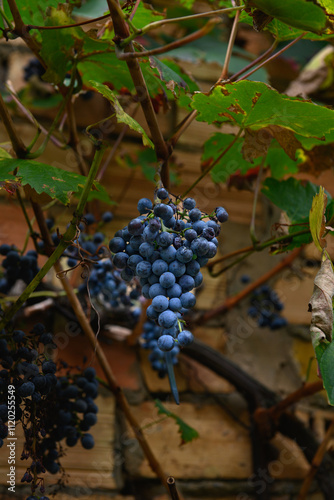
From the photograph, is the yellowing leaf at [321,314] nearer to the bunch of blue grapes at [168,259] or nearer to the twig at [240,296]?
the bunch of blue grapes at [168,259]

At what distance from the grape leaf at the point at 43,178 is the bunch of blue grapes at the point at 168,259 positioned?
0.12m

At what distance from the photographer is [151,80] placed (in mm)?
830

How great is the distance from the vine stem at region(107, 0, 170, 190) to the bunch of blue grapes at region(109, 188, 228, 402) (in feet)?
0.36

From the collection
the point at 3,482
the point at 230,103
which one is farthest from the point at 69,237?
the point at 3,482

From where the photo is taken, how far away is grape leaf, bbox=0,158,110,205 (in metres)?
0.69

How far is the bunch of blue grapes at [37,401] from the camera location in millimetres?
671

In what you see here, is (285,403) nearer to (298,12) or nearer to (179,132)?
(179,132)

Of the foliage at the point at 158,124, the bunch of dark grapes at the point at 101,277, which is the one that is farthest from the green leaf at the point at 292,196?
the bunch of dark grapes at the point at 101,277

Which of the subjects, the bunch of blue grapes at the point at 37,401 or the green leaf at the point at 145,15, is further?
the green leaf at the point at 145,15

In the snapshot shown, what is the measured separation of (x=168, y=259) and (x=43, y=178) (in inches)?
9.2

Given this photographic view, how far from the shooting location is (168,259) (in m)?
0.60

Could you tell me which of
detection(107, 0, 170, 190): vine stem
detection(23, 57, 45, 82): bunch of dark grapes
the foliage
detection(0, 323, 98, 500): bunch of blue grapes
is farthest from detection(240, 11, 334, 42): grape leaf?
detection(23, 57, 45, 82): bunch of dark grapes

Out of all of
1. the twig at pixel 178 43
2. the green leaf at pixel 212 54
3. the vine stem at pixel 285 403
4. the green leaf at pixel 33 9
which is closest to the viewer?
the twig at pixel 178 43

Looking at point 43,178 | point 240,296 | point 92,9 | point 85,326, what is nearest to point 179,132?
point 43,178
